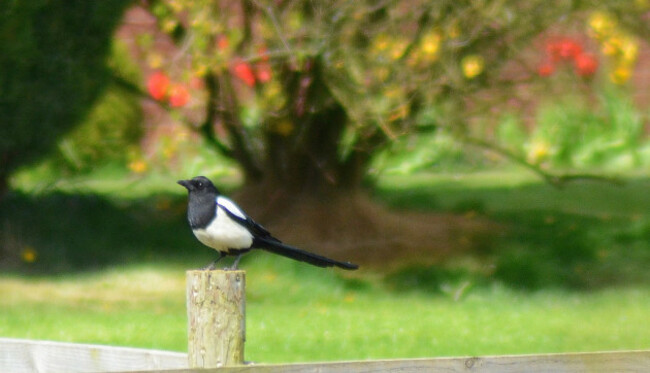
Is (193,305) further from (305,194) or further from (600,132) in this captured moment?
(600,132)

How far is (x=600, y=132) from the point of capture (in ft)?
53.1

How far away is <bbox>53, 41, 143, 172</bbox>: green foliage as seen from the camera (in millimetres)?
14907

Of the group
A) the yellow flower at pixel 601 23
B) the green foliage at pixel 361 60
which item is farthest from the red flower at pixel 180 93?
the yellow flower at pixel 601 23

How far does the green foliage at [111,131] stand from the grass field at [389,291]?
2.30 meters

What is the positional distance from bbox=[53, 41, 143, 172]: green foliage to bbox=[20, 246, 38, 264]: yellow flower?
3.67 metres

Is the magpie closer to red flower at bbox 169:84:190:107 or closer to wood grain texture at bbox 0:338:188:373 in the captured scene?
wood grain texture at bbox 0:338:188:373

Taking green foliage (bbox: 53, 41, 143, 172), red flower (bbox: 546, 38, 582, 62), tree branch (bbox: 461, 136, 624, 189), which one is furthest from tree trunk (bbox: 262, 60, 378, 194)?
green foliage (bbox: 53, 41, 143, 172)

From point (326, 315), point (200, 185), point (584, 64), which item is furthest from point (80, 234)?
point (584, 64)

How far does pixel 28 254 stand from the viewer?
10.9 m

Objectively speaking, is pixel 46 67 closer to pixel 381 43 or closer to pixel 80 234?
pixel 80 234

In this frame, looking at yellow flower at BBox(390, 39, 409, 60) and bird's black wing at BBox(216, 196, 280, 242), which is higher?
yellow flower at BBox(390, 39, 409, 60)

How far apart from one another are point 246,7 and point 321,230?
237 centimetres

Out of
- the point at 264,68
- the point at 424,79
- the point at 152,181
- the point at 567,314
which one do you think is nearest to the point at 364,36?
the point at 424,79

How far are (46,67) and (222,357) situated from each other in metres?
6.83
